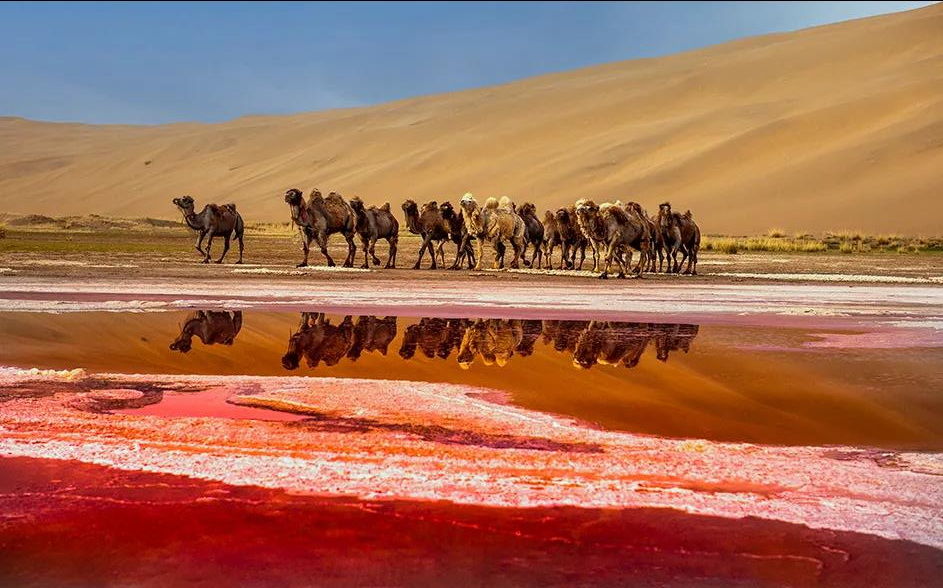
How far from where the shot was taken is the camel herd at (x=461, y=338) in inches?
444

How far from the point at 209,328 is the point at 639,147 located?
70.4 meters

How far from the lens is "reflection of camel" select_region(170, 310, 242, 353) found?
1211 centimetres

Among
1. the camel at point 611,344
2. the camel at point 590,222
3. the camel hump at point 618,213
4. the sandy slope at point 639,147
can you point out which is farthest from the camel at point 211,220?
the sandy slope at point 639,147

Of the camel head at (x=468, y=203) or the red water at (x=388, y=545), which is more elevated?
the camel head at (x=468, y=203)

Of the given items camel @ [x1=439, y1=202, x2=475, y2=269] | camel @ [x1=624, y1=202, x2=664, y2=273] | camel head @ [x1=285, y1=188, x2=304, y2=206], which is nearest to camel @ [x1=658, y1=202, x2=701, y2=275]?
camel @ [x1=624, y1=202, x2=664, y2=273]

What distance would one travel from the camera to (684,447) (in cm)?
689

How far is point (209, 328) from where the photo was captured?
13.6 m

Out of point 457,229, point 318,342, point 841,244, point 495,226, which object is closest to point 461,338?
point 318,342

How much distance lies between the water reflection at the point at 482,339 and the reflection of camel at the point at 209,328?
82 cm

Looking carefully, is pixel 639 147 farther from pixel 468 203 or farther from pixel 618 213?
pixel 618 213

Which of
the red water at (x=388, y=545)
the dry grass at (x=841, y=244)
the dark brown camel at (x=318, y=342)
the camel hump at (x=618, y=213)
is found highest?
the camel hump at (x=618, y=213)

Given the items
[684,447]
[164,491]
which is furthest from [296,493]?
[684,447]

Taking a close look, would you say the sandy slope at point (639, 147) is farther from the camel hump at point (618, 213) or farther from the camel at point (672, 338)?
the camel at point (672, 338)

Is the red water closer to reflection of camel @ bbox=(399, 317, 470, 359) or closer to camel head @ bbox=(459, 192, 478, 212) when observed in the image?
reflection of camel @ bbox=(399, 317, 470, 359)
